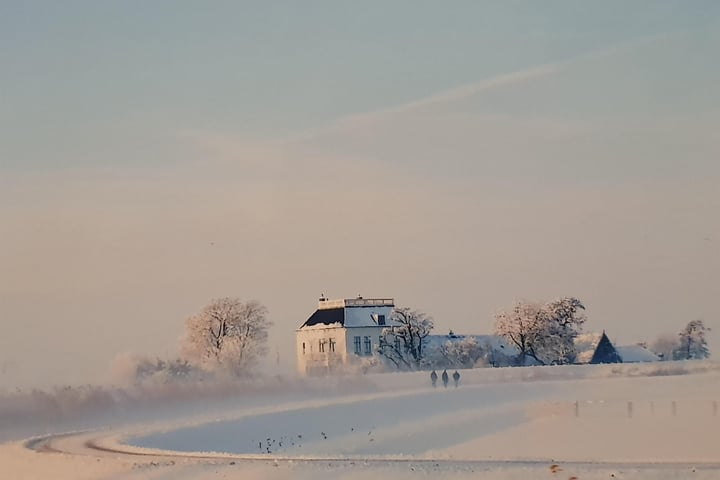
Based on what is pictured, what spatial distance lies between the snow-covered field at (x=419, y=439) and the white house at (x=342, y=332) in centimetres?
4225

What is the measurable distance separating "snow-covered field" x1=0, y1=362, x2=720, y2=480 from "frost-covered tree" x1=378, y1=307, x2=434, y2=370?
125 feet

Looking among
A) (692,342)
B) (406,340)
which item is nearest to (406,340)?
(406,340)

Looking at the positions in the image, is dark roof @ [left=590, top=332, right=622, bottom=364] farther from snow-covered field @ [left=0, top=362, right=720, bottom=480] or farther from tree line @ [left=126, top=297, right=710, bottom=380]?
snow-covered field @ [left=0, top=362, right=720, bottom=480]

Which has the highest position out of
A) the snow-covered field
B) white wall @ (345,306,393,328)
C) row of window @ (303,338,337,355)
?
white wall @ (345,306,393,328)

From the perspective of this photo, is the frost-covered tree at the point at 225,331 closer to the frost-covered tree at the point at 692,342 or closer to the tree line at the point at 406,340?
the tree line at the point at 406,340

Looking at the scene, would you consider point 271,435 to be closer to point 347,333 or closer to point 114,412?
point 114,412

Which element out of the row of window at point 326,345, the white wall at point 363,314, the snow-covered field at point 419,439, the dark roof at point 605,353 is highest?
the white wall at point 363,314

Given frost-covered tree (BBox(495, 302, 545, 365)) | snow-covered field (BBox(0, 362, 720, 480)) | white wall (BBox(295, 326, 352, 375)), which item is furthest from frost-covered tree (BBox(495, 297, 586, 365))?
snow-covered field (BBox(0, 362, 720, 480))

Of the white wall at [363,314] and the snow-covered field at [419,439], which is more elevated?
the white wall at [363,314]

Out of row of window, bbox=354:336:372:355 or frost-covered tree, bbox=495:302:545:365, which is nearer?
frost-covered tree, bbox=495:302:545:365


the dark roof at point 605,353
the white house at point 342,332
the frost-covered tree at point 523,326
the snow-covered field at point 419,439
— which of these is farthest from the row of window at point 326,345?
the snow-covered field at point 419,439

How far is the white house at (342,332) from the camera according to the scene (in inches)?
4754

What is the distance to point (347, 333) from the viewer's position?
121062mm

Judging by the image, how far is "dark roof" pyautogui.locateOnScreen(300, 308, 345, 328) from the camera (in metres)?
124
